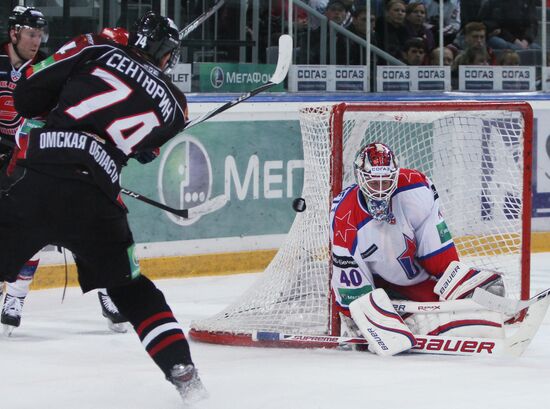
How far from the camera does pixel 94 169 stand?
2893 millimetres

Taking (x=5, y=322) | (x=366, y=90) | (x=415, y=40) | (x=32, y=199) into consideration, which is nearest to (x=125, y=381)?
(x=32, y=199)

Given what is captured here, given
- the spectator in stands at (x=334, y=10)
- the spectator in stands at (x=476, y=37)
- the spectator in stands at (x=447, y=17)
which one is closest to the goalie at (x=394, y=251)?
the spectator in stands at (x=334, y=10)

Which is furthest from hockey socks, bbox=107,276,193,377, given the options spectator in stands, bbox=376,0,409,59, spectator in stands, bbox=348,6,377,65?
spectator in stands, bbox=376,0,409,59

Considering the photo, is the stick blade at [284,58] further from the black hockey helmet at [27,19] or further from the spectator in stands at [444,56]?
the spectator in stands at [444,56]

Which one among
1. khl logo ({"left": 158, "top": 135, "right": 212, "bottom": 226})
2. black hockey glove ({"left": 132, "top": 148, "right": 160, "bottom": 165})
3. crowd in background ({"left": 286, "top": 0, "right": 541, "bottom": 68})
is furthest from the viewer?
crowd in background ({"left": 286, "top": 0, "right": 541, "bottom": 68})

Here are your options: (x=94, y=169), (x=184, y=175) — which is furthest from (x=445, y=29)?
(x=94, y=169)

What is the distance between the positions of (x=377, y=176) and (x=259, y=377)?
0.79 m

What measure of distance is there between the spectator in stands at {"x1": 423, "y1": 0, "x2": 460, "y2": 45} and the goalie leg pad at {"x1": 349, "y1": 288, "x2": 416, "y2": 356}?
3.37 meters

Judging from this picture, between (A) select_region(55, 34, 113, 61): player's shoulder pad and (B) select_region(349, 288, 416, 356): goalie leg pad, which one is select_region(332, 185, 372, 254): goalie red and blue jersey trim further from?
(A) select_region(55, 34, 113, 61): player's shoulder pad

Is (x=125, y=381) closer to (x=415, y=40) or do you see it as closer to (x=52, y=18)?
(x=52, y=18)

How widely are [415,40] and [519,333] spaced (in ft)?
10.7

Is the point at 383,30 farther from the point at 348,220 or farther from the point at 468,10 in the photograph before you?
the point at 348,220

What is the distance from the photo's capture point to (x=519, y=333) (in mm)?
3811

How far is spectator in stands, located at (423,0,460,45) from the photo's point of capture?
691cm
